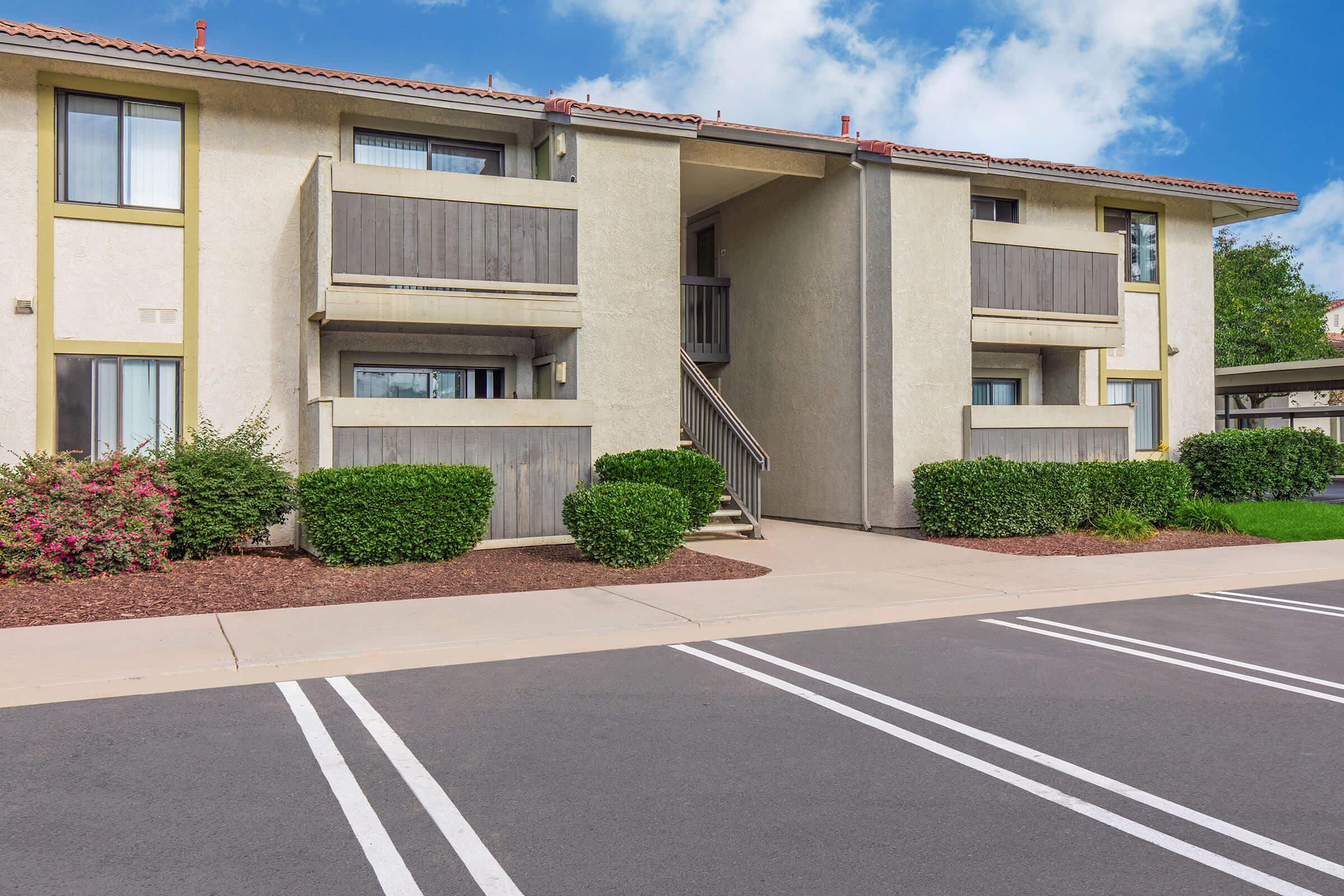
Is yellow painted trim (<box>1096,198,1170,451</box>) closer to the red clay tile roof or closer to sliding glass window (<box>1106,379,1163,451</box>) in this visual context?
sliding glass window (<box>1106,379,1163,451</box>)

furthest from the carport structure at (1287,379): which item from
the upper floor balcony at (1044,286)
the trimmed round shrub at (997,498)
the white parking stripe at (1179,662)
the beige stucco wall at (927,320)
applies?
the white parking stripe at (1179,662)

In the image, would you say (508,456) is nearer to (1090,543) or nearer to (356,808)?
(1090,543)

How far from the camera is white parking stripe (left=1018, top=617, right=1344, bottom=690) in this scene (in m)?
6.89

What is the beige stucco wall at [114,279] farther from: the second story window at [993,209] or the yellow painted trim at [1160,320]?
the yellow painted trim at [1160,320]

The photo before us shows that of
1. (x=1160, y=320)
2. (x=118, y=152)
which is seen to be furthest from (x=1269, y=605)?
(x=118, y=152)

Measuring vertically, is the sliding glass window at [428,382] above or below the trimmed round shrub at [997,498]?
above

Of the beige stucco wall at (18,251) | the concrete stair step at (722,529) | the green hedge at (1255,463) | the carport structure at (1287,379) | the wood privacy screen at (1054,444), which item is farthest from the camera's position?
the carport structure at (1287,379)

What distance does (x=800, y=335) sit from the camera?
57.5 ft

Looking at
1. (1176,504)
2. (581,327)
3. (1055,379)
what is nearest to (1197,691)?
(581,327)

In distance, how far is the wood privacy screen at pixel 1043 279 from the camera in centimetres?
1625

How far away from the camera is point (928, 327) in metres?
15.8

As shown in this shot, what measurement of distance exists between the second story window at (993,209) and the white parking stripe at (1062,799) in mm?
13215

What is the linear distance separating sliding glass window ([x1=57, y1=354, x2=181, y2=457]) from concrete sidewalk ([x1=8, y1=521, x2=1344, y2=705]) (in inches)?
199

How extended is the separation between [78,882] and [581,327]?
10.6 m
